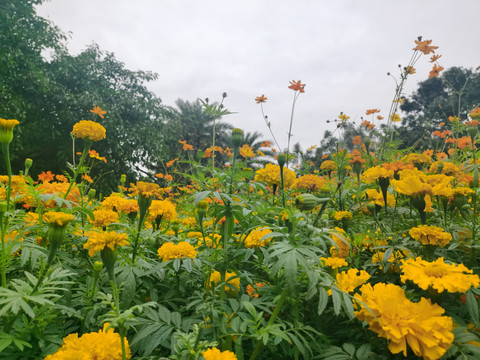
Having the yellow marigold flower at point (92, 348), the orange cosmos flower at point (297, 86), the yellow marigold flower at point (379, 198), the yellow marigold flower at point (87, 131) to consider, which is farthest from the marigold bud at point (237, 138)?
the orange cosmos flower at point (297, 86)

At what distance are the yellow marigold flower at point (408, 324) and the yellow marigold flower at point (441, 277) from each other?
0.05 meters

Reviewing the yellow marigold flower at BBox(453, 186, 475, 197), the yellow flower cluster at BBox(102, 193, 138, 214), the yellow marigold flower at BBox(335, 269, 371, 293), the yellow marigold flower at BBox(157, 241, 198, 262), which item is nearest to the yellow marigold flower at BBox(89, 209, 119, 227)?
the yellow flower cluster at BBox(102, 193, 138, 214)

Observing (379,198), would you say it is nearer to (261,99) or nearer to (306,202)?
(306,202)

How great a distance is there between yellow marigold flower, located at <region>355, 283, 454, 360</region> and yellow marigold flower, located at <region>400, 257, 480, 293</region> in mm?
52

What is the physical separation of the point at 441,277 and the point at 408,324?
191 millimetres

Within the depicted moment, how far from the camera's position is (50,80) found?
9.48 m

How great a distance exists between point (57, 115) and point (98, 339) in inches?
452

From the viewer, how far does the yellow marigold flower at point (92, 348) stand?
2.24 feet

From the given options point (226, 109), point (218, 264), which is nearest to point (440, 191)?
point (218, 264)

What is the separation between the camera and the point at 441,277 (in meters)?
0.84

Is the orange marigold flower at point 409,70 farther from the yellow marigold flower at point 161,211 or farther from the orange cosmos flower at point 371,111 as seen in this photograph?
the yellow marigold flower at point 161,211

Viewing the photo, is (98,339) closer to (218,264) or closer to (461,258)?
(218,264)

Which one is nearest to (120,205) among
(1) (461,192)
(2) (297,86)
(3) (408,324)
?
(3) (408,324)

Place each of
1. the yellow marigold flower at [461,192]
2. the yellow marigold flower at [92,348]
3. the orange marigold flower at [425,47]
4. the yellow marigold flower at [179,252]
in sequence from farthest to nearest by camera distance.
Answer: the orange marigold flower at [425,47], the yellow marigold flower at [461,192], the yellow marigold flower at [179,252], the yellow marigold flower at [92,348]
